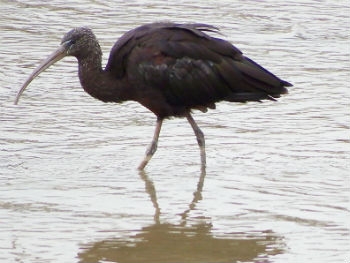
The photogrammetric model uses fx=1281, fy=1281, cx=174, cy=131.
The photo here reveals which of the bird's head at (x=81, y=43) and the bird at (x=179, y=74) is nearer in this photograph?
the bird at (x=179, y=74)

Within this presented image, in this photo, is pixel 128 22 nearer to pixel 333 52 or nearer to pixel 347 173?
pixel 333 52

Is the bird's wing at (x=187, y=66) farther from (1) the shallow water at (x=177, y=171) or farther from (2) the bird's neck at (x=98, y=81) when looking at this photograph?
(1) the shallow water at (x=177, y=171)

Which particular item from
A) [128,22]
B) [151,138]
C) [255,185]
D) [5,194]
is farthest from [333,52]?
[5,194]

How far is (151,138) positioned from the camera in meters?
11.2

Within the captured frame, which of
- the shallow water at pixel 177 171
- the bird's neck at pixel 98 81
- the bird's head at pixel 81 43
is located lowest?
the shallow water at pixel 177 171

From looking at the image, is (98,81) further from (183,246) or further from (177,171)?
(183,246)

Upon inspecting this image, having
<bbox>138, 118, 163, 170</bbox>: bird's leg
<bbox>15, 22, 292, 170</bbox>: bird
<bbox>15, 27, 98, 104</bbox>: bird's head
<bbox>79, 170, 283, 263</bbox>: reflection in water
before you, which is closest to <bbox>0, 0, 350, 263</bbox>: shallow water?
<bbox>79, 170, 283, 263</bbox>: reflection in water

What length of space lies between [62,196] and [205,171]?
1.37 metres

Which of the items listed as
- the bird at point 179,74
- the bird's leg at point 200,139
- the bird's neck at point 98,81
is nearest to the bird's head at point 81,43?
the bird's neck at point 98,81

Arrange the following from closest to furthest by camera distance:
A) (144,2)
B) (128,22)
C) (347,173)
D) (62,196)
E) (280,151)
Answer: (62,196), (347,173), (280,151), (128,22), (144,2)

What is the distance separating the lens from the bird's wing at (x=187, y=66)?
10.4m

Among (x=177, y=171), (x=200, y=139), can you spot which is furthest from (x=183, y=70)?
(x=177, y=171)

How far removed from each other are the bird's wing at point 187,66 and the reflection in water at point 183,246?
6.38ft

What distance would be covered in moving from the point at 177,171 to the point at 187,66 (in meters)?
0.88
